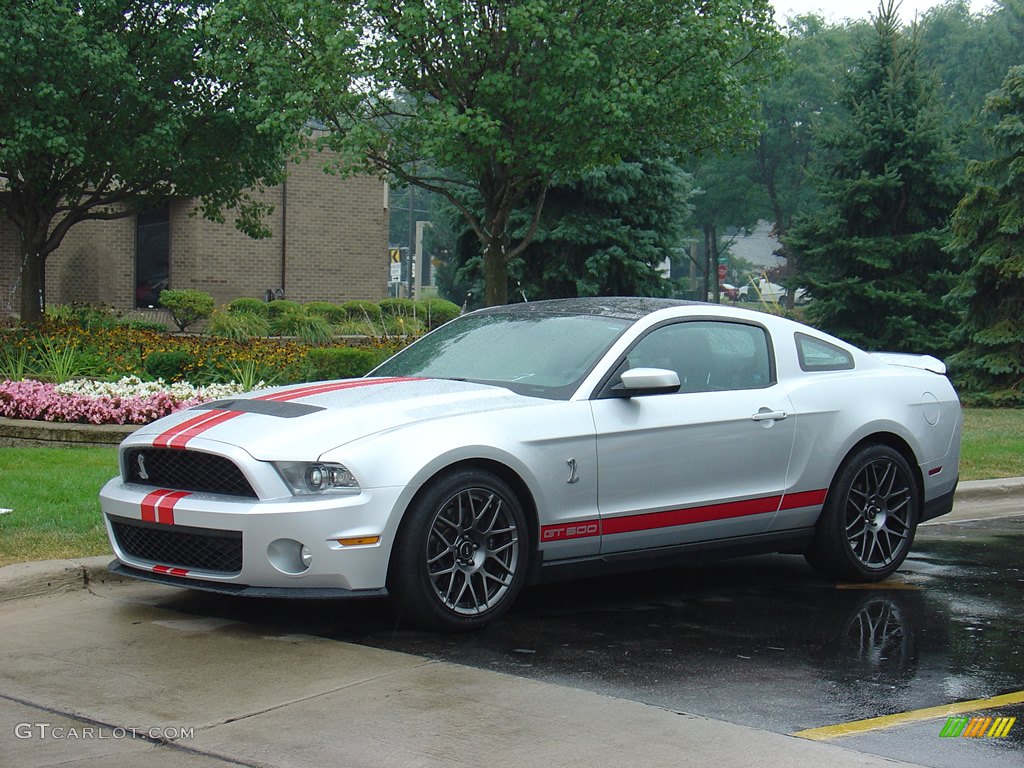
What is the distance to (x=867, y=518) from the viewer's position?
7.73 meters

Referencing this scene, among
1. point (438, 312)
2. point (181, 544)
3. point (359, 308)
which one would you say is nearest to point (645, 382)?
point (181, 544)

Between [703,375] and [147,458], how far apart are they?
115 inches

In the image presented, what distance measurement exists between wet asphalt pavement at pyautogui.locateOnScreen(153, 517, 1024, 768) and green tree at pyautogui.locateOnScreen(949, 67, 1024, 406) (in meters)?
15.0

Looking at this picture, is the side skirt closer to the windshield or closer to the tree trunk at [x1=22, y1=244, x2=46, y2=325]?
the windshield

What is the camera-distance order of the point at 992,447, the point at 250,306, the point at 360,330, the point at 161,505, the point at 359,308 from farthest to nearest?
the point at 359,308 → the point at 250,306 → the point at 360,330 → the point at 992,447 → the point at 161,505

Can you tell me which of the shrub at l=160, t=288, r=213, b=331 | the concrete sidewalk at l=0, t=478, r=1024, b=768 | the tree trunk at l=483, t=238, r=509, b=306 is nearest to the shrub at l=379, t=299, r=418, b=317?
the shrub at l=160, t=288, r=213, b=331

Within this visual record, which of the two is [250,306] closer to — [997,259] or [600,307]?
[997,259]

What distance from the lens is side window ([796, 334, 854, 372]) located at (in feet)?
25.4

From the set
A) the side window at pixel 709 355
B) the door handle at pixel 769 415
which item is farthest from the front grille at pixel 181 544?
the door handle at pixel 769 415

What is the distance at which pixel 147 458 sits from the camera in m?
6.48

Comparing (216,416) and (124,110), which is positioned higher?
(124,110)

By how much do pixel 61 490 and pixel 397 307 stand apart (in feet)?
70.6

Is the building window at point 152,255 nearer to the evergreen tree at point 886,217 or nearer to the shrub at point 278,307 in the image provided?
the shrub at point 278,307

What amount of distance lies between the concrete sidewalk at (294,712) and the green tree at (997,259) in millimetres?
18357
